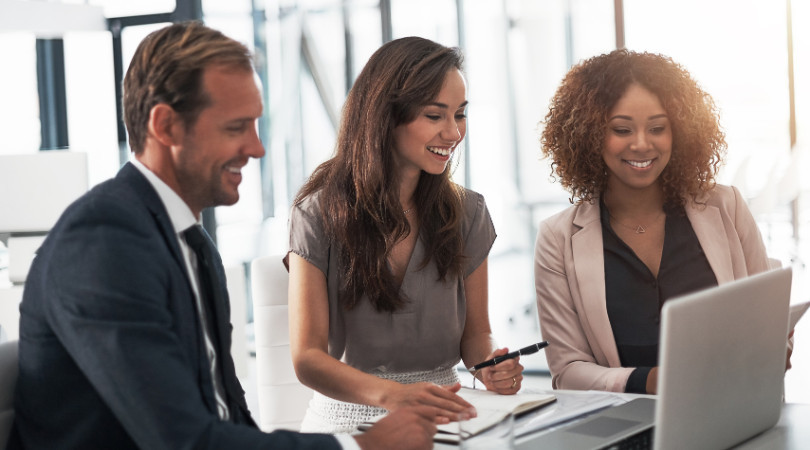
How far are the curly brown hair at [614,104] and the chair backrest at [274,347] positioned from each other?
→ 868mm

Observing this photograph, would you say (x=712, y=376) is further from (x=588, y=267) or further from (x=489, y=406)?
(x=588, y=267)

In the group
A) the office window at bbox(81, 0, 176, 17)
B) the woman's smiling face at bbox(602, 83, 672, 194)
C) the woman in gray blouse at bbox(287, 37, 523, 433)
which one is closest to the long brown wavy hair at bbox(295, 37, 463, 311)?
the woman in gray blouse at bbox(287, 37, 523, 433)

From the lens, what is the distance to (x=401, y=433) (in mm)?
1409

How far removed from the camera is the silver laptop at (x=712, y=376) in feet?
4.10

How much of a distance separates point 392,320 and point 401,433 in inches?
31.8

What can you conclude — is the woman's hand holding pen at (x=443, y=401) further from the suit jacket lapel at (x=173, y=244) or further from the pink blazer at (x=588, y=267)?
the pink blazer at (x=588, y=267)

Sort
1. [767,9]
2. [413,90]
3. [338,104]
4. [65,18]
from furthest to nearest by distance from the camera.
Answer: [338,104] < [65,18] < [767,9] < [413,90]

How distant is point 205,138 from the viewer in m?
1.46

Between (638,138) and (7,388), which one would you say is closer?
(7,388)

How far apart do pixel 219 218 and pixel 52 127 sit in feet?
4.08

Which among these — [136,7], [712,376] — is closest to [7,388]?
[712,376]

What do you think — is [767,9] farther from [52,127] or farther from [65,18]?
[52,127]

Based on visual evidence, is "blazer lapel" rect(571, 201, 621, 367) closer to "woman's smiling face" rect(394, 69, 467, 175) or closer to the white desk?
"woman's smiling face" rect(394, 69, 467, 175)

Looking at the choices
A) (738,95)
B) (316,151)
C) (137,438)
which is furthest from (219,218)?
(137,438)
